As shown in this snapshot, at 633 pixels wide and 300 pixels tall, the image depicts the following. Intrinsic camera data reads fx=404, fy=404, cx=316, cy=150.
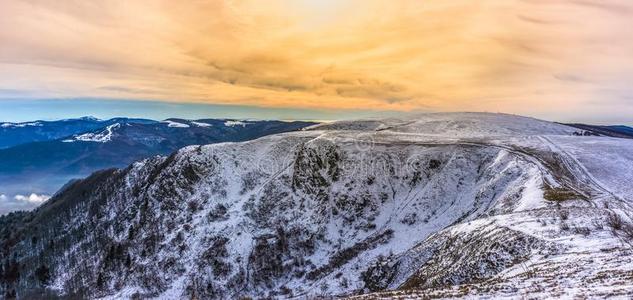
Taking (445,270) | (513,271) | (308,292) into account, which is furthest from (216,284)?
(513,271)

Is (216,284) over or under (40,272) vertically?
over

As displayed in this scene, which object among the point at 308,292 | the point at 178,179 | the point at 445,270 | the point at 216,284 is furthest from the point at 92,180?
the point at 445,270

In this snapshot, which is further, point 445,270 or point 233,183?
point 233,183

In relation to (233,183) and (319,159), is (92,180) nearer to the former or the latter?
(233,183)

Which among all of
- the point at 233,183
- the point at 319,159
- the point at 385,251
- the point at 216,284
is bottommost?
the point at 216,284

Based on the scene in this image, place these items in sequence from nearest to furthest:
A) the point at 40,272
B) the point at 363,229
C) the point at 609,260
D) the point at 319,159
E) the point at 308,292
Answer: the point at 609,260 → the point at 308,292 → the point at 363,229 → the point at 40,272 → the point at 319,159

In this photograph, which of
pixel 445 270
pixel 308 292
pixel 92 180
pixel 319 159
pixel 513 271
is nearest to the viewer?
pixel 513 271

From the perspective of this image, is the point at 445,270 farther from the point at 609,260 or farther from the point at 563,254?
the point at 609,260
